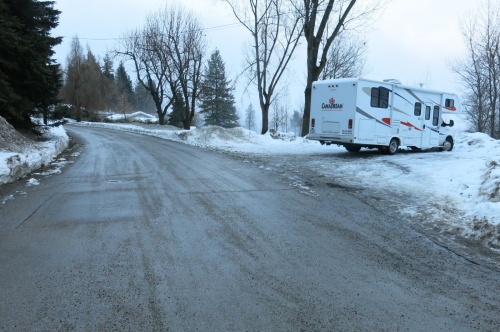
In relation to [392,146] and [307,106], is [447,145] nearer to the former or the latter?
[392,146]

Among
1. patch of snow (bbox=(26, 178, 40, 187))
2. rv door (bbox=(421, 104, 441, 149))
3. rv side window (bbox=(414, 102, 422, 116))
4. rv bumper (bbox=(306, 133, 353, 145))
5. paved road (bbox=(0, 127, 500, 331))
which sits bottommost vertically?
paved road (bbox=(0, 127, 500, 331))

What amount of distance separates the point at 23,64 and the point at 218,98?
4932cm

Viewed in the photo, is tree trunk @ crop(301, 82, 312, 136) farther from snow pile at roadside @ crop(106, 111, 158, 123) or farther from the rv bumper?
snow pile at roadside @ crop(106, 111, 158, 123)

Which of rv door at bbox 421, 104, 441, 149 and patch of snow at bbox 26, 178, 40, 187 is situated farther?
rv door at bbox 421, 104, 441, 149

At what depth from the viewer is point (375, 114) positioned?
15.6 m

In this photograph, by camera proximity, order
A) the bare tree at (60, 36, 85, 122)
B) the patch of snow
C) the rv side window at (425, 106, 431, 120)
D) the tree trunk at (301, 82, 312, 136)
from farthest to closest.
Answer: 1. the bare tree at (60, 36, 85, 122)
2. the tree trunk at (301, 82, 312, 136)
3. the rv side window at (425, 106, 431, 120)
4. the patch of snow

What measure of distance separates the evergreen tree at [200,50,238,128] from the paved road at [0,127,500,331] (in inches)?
2161

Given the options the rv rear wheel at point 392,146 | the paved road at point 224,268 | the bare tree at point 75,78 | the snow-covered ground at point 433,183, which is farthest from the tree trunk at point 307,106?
the bare tree at point 75,78

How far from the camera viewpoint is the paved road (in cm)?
356

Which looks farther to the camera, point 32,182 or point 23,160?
point 23,160

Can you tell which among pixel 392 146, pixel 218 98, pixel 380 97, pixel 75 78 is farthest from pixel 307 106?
pixel 75 78

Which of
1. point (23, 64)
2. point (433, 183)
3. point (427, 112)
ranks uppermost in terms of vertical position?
point (23, 64)

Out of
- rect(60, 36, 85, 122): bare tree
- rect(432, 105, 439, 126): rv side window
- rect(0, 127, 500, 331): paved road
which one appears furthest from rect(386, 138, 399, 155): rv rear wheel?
rect(60, 36, 85, 122): bare tree

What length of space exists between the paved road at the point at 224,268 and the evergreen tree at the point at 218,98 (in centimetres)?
5488
